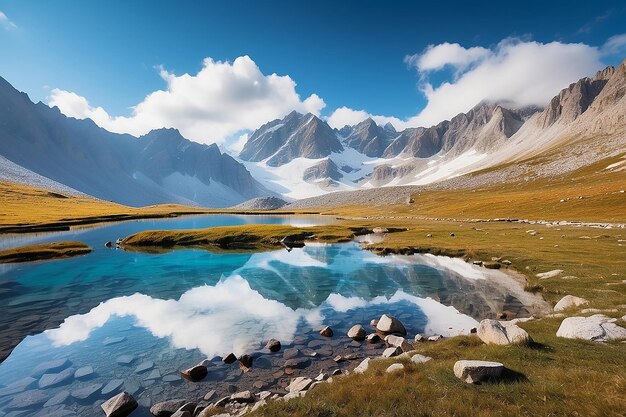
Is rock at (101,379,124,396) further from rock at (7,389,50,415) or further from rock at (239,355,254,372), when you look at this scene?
rock at (239,355,254,372)

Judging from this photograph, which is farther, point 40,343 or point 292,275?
point 292,275

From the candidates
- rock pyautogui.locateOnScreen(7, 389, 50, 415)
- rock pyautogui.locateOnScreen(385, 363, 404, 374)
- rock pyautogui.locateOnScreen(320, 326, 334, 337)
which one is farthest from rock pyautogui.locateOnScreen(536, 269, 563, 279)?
rock pyautogui.locateOnScreen(7, 389, 50, 415)

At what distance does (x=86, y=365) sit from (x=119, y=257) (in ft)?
150

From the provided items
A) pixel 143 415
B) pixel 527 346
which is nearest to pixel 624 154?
pixel 527 346

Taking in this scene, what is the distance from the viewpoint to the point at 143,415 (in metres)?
15.0

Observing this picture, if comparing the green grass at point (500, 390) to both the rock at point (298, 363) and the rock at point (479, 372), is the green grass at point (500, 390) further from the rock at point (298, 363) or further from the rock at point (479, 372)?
the rock at point (298, 363)

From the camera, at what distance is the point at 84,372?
19.2 meters

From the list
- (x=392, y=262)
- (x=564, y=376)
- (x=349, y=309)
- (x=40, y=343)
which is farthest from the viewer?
(x=392, y=262)

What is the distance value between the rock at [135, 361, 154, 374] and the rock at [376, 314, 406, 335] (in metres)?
15.0

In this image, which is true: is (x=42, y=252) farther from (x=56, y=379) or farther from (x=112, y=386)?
(x=112, y=386)

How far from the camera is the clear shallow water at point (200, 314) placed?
18.1m

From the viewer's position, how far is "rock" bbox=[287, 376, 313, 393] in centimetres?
1537

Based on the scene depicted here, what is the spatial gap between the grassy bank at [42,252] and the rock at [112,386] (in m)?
50.8

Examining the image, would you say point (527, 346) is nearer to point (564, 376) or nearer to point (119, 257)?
point (564, 376)
